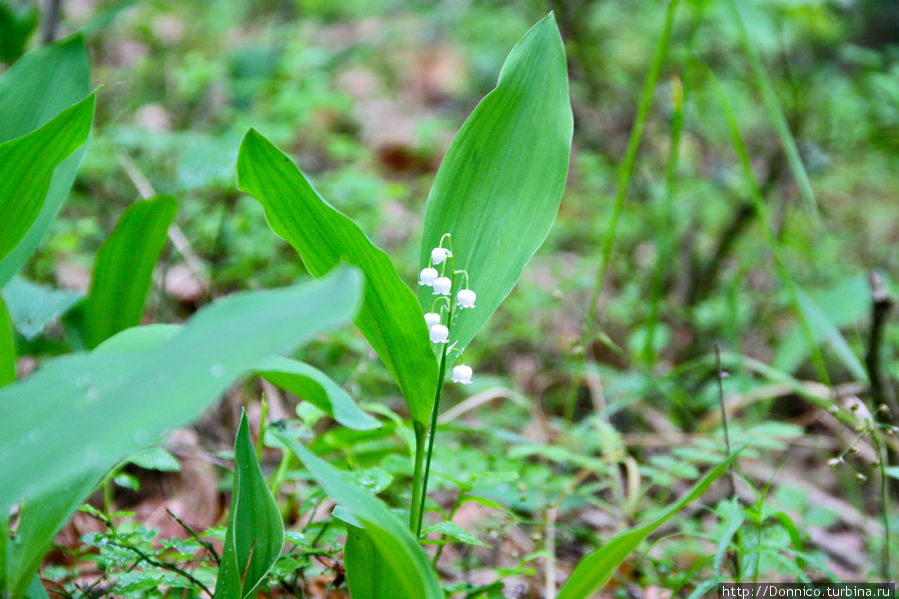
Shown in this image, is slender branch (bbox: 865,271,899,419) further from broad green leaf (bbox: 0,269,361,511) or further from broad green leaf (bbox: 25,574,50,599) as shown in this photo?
broad green leaf (bbox: 25,574,50,599)

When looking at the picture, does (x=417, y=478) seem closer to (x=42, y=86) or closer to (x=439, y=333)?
(x=439, y=333)

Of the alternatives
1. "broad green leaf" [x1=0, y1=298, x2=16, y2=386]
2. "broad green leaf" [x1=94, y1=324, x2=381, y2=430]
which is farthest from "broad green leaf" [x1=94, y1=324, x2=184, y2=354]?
"broad green leaf" [x1=0, y1=298, x2=16, y2=386]

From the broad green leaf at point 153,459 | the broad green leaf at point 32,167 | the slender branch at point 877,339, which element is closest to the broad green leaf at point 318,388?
the broad green leaf at point 153,459

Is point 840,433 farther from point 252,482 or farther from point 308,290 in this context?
point 308,290

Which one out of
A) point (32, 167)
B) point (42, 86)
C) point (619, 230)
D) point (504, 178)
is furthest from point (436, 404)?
point (619, 230)

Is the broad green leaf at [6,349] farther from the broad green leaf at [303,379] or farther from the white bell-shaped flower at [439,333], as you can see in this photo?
the white bell-shaped flower at [439,333]

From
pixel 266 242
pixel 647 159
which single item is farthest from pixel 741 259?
pixel 266 242
